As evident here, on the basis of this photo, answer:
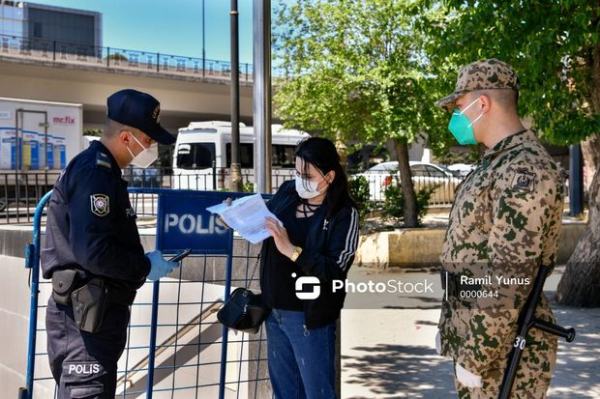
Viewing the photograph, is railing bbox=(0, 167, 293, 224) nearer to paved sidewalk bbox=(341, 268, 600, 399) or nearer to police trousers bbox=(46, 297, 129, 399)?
paved sidewalk bbox=(341, 268, 600, 399)

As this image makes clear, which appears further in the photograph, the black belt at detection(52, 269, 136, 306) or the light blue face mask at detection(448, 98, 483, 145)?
the black belt at detection(52, 269, 136, 306)

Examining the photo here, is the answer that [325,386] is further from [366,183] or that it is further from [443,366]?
[366,183]

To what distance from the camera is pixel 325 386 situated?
338cm

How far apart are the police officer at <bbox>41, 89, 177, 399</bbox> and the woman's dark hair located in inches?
32.4

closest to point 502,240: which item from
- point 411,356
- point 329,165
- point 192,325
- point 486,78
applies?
point 486,78

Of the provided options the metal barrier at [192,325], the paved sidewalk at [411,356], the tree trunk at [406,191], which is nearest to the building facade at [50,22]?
the tree trunk at [406,191]

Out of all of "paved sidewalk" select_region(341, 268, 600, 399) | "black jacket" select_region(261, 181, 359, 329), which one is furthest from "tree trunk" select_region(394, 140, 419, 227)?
"black jacket" select_region(261, 181, 359, 329)

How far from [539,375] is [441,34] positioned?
6647mm

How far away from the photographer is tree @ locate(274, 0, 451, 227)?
1368 cm

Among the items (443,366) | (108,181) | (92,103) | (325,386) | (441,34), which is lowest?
(443,366)

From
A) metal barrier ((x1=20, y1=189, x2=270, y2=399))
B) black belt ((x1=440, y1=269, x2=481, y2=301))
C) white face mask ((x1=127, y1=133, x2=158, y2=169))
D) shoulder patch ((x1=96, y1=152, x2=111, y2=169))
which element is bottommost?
metal barrier ((x1=20, y1=189, x2=270, y2=399))

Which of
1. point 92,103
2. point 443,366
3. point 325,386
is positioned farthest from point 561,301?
point 92,103

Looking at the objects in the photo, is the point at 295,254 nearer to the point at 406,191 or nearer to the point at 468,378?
the point at 468,378

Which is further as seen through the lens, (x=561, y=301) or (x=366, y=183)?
(x=366, y=183)
